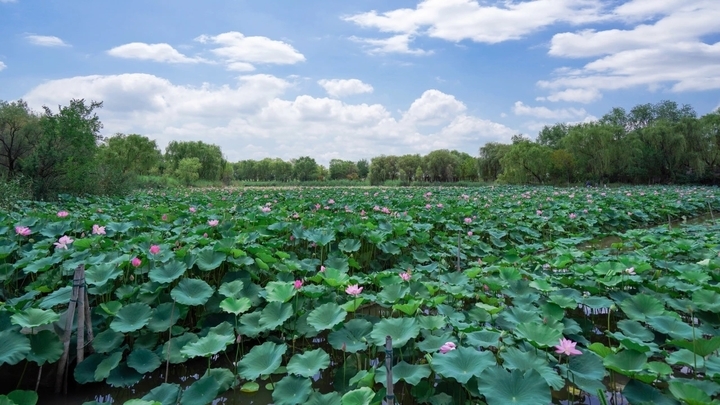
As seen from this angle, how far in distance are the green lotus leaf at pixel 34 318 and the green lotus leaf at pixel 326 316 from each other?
1363 mm

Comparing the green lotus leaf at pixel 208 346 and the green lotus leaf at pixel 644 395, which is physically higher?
the green lotus leaf at pixel 208 346

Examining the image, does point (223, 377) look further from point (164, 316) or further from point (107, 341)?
point (107, 341)

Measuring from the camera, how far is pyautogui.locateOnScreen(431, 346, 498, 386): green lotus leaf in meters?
1.88

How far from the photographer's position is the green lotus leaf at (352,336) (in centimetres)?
234

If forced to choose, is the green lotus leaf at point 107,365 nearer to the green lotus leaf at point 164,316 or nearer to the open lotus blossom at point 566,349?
the green lotus leaf at point 164,316

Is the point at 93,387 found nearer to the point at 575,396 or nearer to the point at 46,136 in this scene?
the point at 575,396

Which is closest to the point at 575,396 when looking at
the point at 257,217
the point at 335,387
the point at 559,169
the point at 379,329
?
the point at 379,329

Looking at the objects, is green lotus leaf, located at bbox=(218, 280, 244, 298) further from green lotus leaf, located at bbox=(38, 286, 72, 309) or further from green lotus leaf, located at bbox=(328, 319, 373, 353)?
green lotus leaf, located at bbox=(38, 286, 72, 309)

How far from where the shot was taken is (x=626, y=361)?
1925 millimetres

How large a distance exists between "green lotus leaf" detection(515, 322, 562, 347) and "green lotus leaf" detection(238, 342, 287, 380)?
124cm

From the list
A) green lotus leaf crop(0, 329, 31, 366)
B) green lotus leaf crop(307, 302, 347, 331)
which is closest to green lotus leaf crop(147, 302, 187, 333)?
green lotus leaf crop(0, 329, 31, 366)

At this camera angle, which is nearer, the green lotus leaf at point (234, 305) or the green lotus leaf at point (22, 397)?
the green lotus leaf at point (22, 397)

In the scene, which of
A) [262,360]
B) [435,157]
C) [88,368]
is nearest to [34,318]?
[88,368]

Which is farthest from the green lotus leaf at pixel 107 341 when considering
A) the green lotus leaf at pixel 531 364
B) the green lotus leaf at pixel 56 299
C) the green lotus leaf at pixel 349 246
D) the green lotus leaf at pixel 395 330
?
the green lotus leaf at pixel 349 246
